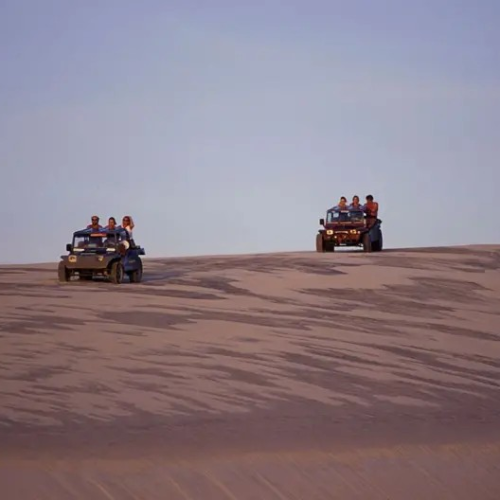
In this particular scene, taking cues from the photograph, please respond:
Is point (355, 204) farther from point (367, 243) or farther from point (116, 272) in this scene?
point (116, 272)

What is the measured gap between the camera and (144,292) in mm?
19969

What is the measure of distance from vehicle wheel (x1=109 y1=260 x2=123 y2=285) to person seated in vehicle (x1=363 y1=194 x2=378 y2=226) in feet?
37.1

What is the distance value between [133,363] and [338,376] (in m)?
2.44

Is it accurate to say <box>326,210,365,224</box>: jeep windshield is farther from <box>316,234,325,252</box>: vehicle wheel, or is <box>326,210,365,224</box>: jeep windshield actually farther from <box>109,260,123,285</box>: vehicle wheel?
<box>109,260,123,285</box>: vehicle wheel

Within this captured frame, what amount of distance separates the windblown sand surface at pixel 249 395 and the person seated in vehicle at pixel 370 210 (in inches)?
460

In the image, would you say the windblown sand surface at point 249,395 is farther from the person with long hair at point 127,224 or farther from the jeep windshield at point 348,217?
the jeep windshield at point 348,217

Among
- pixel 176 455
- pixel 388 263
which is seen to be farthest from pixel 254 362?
pixel 388 263

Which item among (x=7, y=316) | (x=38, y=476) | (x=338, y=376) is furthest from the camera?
(x=7, y=316)

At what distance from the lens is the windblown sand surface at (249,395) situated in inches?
295

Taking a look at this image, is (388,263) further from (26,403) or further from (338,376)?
(26,403)

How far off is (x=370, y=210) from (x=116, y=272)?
11824mm

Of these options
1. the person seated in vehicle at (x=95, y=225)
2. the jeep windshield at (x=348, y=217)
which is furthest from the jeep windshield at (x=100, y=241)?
the jeep windshield at (x=348, y=217)

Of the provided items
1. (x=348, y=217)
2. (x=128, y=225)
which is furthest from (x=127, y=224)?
(x=348, y=217)

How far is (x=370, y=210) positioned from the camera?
104 feet
